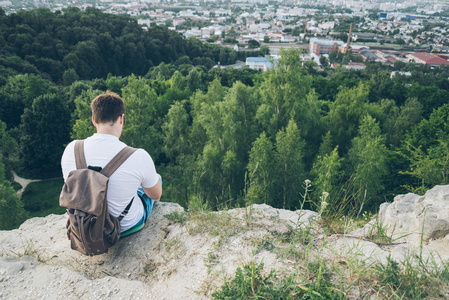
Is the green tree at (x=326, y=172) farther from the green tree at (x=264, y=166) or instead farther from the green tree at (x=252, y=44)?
the green tree at (x=252, y=44)

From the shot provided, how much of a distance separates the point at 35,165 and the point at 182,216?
2328 centimetres

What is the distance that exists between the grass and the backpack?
16828 millimetres

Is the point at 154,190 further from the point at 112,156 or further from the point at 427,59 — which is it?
the point at 427,59

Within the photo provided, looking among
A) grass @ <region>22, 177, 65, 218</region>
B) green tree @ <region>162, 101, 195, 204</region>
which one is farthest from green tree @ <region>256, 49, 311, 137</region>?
grass @ <region>22, 177, 65, 218</region>

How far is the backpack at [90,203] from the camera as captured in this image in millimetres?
3588

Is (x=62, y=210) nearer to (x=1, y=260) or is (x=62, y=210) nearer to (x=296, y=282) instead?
(x=1, y=260)

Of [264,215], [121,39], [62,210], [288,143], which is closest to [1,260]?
[264,215]

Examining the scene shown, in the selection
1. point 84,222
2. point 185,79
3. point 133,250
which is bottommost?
point 185,79

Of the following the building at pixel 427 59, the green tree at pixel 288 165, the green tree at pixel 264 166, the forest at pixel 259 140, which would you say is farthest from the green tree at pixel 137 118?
the building at pixel 427 59

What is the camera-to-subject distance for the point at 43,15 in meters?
54.5

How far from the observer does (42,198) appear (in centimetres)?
2003

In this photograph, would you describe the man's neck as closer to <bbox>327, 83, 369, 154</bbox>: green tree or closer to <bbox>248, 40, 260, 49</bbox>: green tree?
<bbox>327, 83, 369, 154</bbox>: green tree

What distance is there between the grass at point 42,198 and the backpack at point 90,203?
1683cm

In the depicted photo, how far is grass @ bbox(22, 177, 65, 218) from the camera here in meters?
18.4
